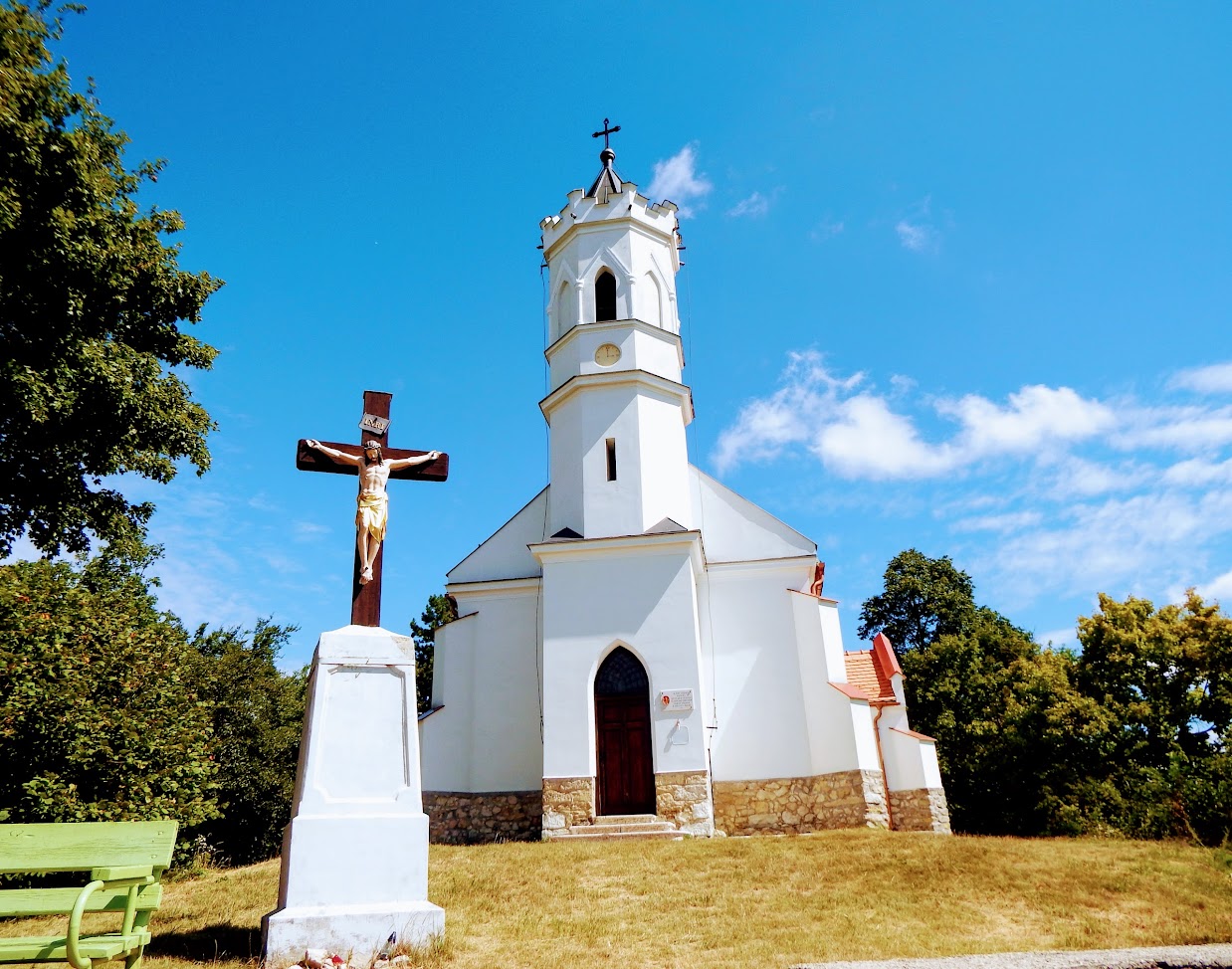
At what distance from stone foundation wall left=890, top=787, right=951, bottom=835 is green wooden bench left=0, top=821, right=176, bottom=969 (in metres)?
14.2

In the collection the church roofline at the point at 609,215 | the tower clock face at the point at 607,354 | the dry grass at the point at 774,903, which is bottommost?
the dry grass at the point at 774,903

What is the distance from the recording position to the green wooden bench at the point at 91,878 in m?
4.39

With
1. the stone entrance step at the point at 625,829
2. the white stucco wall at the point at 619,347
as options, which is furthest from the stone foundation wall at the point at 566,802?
the white stucco wall at the point at 619,347

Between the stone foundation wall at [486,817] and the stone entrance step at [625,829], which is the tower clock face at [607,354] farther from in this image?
the stone entrance step at [625,829]

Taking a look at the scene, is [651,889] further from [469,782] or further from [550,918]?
[469,782]

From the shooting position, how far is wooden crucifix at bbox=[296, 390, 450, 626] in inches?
320

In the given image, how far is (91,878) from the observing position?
16.9ft

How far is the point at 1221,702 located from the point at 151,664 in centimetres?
2442

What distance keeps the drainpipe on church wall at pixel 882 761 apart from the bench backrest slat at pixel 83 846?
13981 mm

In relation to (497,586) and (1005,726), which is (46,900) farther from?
(1005,726)

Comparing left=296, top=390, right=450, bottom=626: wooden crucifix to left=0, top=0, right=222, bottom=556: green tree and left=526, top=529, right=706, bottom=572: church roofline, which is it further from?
left=526, top=529, right=706, bottom=572: church roofline

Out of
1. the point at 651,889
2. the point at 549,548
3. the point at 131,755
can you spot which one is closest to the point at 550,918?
the point at 651,889

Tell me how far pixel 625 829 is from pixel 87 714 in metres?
9.42

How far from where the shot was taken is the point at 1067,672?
24.0 meters
